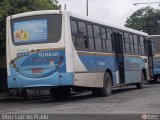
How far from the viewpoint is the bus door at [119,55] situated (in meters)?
24.0

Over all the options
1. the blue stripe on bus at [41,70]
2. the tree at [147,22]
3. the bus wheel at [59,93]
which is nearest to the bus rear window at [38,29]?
the blue stripe on bus at [41,70]

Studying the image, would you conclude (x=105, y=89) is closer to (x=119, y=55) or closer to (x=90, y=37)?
(x=90, y=37)

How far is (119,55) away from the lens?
2427cm

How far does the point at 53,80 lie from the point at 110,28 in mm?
5956

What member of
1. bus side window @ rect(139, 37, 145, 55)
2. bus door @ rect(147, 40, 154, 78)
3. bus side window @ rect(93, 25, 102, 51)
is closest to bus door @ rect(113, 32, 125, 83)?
bus side window @ rect(93, 25, 102, 51)

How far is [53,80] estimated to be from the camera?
732 inches

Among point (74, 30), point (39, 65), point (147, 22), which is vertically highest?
point (147, 22)

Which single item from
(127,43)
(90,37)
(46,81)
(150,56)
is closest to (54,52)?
(46,81)

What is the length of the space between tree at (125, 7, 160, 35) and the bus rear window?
71.6m

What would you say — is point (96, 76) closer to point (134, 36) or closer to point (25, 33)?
point (25, 33)

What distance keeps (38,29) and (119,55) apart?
633cm

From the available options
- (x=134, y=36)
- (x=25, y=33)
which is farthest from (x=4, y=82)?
(x=25, y=33)

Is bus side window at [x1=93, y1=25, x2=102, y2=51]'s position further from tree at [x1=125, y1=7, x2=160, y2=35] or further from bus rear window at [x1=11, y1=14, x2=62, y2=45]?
tree at [x1=125, y1=7, x2=160, y2=35]

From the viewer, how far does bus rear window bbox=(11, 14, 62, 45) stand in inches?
744
